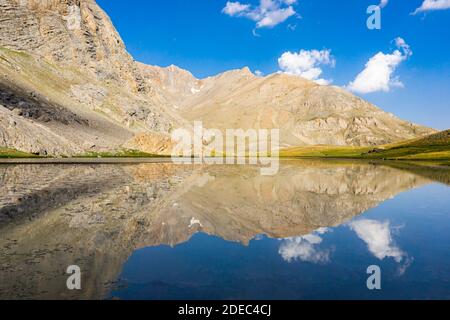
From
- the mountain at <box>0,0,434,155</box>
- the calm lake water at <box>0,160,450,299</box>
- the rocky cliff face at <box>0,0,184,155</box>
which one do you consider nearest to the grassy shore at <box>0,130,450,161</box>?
the mountain at <box>0,0,434,155</box>

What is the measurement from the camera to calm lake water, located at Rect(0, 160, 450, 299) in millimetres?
10648

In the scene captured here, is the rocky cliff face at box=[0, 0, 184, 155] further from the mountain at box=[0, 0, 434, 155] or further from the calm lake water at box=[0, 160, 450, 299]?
the calm lake water at box=[0, 160, 450, 299]

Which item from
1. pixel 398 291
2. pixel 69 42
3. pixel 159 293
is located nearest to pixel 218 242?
pixel 159 293

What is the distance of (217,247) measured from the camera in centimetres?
1591

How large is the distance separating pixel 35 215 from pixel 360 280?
16603 millimetres

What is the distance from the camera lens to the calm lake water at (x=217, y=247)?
10.6 m

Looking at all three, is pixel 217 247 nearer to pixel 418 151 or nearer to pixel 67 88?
pixel 418 151

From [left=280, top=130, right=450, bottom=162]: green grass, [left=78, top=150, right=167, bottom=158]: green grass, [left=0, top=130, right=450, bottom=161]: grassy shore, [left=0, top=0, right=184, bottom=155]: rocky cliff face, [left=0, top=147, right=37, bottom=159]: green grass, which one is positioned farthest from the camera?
[left=280, top=130, right=450, bottom=162]: green grass

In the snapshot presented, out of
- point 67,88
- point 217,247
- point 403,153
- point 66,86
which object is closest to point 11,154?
point 67,88

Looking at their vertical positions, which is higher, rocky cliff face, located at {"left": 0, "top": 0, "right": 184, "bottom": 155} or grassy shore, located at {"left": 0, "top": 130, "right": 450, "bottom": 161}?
rocky cliff face, located at {"left": 0, "top": 0, "right": 184, "bottom": 155}

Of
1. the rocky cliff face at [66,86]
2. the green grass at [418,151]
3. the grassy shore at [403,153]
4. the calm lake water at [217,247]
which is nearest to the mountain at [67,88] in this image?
the rocky cliff face at [66,86]

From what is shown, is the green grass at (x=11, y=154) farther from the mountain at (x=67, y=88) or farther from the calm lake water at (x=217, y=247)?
the calm lake water at (x=217, y=247)

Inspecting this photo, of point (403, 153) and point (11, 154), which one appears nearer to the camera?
point (11, 154)
